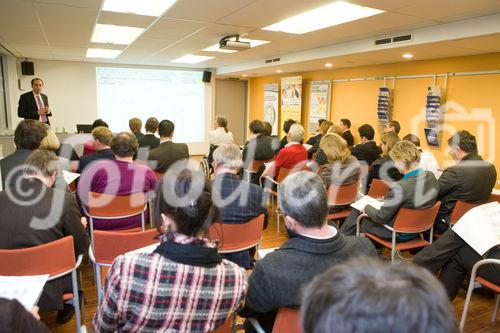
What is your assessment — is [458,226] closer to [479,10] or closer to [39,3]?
[479,10]

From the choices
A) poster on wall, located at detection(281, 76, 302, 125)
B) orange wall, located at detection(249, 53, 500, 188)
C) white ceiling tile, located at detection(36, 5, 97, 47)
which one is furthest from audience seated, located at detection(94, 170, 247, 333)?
poster on wall, located at detection(281, 76, 302, 125)

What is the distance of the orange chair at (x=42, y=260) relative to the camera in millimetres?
1680

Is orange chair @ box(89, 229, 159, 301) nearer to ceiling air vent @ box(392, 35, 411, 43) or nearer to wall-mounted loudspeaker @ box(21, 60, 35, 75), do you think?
ceiling air vent @ box(392, 35, 411, 43)

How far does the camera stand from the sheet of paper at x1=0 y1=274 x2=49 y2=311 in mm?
1354

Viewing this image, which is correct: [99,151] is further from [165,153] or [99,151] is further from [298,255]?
[298,255]

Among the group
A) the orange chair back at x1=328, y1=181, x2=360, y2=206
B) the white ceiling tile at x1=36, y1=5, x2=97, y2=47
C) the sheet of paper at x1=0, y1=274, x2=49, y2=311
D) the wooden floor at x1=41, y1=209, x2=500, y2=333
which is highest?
the white ceiling tile at x1=36, y1=5, x2=97, y2=47

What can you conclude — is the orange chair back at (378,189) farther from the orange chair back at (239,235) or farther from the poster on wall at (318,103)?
the poster on wall at (318,103)

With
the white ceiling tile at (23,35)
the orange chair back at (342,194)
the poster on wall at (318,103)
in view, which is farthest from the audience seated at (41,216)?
the poster on wall at (318,103)

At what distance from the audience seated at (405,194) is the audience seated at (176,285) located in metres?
1.93

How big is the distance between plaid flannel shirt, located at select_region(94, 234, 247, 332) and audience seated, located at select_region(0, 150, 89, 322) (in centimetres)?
98

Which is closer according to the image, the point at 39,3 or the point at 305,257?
the point at 305,257

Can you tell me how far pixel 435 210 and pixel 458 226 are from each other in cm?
51

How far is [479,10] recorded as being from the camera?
3.24m

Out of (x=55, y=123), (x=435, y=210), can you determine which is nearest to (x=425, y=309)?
(x=435, y=210)
